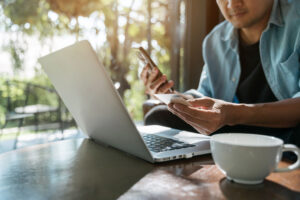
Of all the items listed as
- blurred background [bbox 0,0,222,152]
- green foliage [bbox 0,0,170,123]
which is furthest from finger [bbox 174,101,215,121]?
green foliage [bbox 0,0,170,123]

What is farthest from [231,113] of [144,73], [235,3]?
[235,3]

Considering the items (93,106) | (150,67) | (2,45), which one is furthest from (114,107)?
(2,45)

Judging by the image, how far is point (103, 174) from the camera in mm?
557

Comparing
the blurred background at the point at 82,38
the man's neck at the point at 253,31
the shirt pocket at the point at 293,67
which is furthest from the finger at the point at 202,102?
the blurred background at the point at 82,38

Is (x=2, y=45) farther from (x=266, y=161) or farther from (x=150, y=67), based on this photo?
(x=266, y=161)

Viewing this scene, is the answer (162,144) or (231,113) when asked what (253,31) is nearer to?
(231,113)

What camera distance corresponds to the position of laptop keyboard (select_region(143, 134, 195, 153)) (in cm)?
68

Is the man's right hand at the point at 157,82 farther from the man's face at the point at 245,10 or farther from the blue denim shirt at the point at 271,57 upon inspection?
the man's face at the point at 245,10

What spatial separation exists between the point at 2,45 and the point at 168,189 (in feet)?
9.17

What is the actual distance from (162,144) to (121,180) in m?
0.22

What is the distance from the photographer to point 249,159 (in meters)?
0.45

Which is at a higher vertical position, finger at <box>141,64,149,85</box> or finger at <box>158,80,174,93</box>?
finger at <box>141,64,149,85</box>

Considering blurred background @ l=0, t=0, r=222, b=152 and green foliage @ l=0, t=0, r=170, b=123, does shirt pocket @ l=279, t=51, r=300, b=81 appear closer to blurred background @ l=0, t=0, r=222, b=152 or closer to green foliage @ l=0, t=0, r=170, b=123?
blurred background @ l=0, t=0, r=222, b=152

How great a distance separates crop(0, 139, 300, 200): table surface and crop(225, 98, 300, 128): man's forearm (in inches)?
8.2
